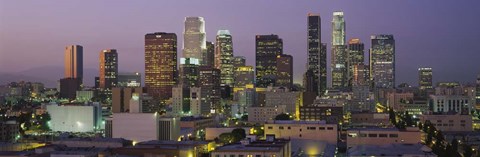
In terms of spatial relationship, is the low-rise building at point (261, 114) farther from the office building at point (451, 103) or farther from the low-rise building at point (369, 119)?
the office building at point (451, 103)

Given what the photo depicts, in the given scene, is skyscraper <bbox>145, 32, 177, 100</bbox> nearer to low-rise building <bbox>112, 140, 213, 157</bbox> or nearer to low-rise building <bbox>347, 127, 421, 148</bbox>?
low-rise building <bbox>347, 127, 421, 148</bbox>

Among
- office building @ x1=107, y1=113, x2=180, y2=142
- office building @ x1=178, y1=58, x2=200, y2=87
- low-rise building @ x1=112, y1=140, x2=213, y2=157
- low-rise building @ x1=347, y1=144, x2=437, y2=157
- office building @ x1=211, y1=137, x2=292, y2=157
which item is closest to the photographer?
office building @ x1=211, y1=137, x2=292, y2=157

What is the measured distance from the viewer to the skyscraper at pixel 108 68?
121438 mm

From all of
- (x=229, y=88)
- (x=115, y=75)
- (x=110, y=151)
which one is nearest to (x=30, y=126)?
(x=110, y=151)

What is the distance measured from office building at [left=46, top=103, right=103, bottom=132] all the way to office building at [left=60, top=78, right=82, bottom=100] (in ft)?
182

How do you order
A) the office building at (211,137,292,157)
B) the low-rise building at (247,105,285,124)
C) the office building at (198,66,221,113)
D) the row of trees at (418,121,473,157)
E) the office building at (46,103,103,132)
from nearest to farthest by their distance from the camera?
the office building at (211,137,292,157) < the row of trees at (418,121,473,157) < the office building at (46,103,103,132) < the low-rise building at (247,105,285,124) < the office building at (198,66,221,113)

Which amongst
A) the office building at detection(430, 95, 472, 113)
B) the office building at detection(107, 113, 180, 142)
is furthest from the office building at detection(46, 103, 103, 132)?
the office building at detection(430, 95, 472, 113)

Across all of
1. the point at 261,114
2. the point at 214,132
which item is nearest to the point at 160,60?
the point at 261,114

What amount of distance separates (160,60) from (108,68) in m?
17.8

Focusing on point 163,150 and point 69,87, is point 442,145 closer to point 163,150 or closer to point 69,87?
point 163,150

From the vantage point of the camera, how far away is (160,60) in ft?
359

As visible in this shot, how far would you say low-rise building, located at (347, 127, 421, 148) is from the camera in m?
36.1

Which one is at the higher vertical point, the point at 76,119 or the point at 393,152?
the point at 393,152

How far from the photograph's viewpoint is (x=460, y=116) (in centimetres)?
5469
